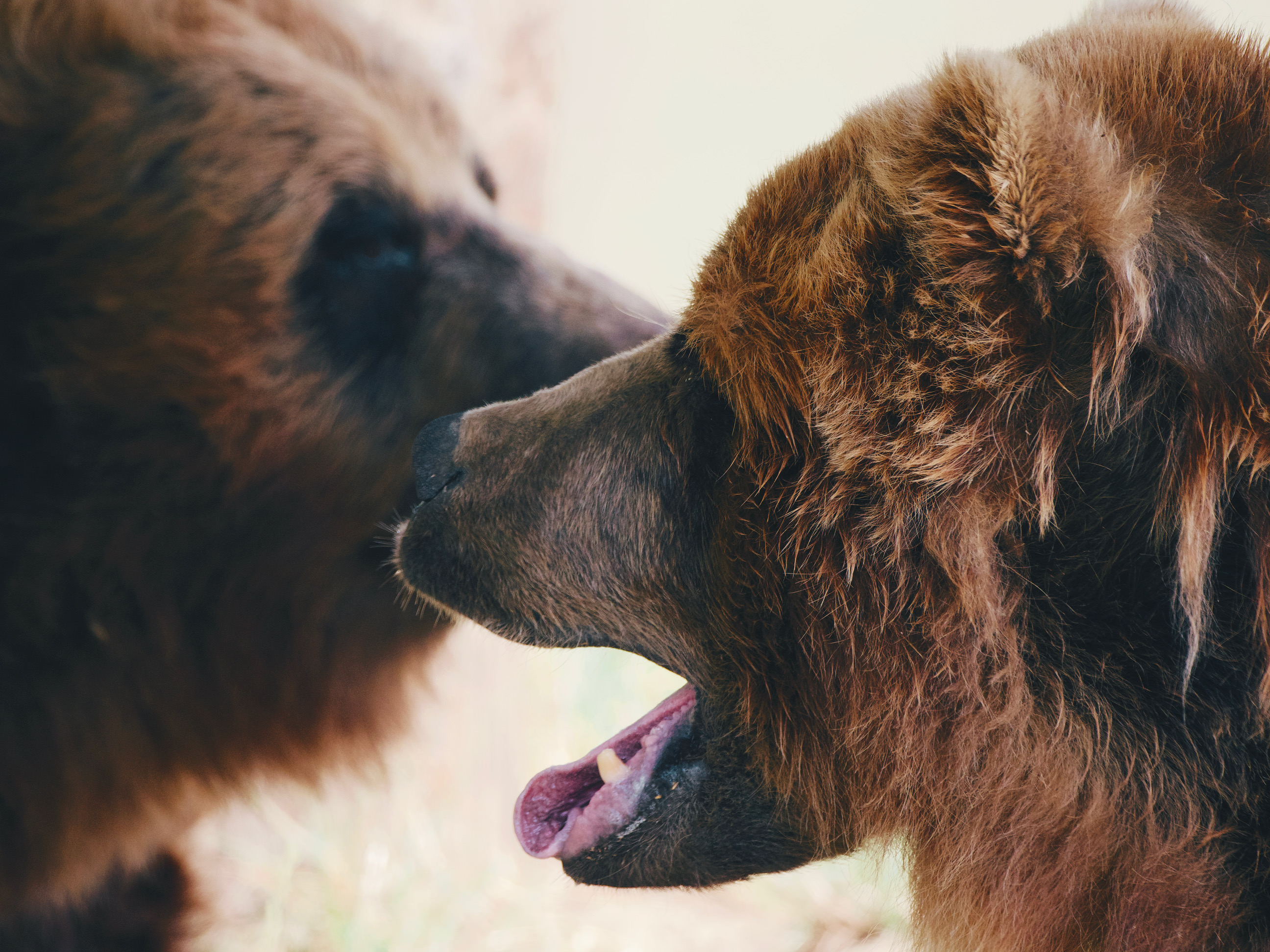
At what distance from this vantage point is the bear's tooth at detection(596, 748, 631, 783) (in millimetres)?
1652

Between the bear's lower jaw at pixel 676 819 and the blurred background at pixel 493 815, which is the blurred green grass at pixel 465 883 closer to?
the blurred background at pixel 493 815

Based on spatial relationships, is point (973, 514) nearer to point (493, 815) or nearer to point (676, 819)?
point (676, 819)

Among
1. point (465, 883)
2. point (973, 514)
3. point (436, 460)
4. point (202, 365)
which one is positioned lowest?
point (465, 883)

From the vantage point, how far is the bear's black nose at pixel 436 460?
1.68 metres

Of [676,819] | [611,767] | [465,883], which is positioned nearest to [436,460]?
[611,767]

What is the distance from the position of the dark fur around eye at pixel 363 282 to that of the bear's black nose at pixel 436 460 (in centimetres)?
59

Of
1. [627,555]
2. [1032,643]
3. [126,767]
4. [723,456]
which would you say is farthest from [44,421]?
[1032,643]

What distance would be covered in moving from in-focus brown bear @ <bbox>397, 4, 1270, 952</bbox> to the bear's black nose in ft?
0.24

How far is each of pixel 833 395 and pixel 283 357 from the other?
138cm

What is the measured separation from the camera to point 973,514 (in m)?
1.25

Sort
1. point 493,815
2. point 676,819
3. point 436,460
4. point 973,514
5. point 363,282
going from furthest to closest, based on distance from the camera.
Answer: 1. point 493,815
2. point 363,282
3. point 436,460
4. point 676,819
5. point 973,514

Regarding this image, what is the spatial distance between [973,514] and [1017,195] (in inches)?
15.0

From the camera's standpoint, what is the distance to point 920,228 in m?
1.24

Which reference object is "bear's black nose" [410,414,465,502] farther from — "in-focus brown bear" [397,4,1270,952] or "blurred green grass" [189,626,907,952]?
"blurred green grass" [189,626,907,952]
